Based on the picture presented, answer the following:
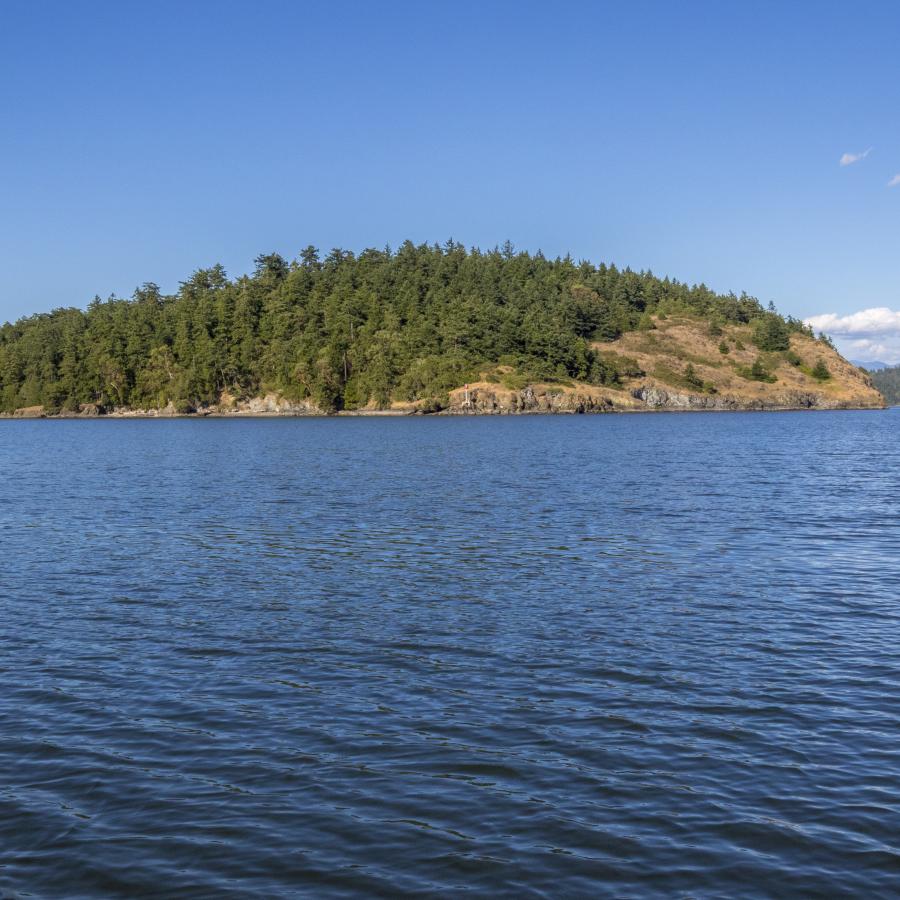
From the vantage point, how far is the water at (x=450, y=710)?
1134cm

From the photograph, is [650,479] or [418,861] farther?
[650,479]

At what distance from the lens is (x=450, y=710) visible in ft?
54.2

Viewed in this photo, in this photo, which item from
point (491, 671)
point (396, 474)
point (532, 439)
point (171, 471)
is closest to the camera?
point (491, 671)

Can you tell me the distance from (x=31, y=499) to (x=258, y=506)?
47.3ft

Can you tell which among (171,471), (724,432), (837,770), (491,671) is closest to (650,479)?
(171,471)

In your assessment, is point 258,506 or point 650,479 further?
point 650,479

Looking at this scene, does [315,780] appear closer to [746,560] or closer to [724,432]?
[746,560]

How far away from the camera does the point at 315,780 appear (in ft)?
44.4

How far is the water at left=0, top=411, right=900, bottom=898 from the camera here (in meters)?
11.3

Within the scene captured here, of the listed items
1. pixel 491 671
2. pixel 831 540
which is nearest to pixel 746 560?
pixel 831 540

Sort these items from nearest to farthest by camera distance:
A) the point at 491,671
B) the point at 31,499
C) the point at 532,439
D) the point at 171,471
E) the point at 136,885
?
the point at 136,885
the point at 491,671
the point at 31,499
the point at 171,471
the point at 532,439

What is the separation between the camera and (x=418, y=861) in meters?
11.3

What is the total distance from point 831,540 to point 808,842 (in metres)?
26.2

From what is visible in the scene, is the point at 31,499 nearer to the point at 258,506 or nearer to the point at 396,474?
the point at 258,506
